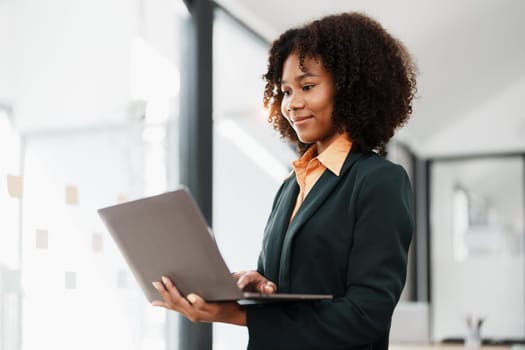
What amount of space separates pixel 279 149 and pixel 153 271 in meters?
2.73

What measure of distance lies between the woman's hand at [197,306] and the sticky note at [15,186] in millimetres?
710

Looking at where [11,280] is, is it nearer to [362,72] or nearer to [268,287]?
[268,287]

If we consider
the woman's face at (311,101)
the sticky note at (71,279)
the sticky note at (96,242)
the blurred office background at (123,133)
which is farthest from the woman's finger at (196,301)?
the sticky note at (96,242)

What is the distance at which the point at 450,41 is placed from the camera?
5102 millimetres

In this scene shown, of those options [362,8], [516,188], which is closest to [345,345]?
[362,8]

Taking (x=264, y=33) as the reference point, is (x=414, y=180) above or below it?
below

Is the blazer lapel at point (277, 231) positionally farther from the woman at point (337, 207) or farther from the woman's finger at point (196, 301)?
the woman's finger at point (196, 301)

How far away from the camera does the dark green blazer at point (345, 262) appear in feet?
4.34

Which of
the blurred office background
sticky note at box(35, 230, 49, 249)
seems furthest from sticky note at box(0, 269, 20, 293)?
sticky note at box(35, 230, 49, 249)

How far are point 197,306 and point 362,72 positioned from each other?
0.53 metres

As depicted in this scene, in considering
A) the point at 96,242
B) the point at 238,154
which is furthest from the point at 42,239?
the point at 238,154

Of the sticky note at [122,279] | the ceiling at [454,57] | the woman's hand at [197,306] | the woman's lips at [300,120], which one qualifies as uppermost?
the ceiling at [454,57]

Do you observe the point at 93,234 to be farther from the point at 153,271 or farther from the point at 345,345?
the point at 345,345

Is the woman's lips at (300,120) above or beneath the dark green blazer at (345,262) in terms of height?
above
